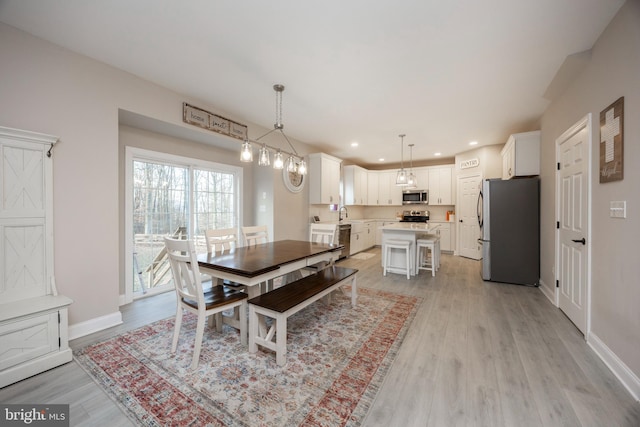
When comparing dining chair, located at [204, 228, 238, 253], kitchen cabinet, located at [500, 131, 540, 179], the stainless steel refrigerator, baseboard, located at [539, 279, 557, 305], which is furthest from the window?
baseboard, located at [539, 279, 557, 305]

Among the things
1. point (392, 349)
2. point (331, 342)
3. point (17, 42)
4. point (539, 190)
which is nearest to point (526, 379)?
point (392, 349)

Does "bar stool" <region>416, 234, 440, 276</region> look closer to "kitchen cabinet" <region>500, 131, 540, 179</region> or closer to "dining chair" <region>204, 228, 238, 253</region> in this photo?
"kitchen cabinet" <region>500, 131, 540, 179</region>

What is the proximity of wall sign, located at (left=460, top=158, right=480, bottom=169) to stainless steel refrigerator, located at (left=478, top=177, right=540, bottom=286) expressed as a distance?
194cm

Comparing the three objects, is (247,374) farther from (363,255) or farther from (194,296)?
(363,255)

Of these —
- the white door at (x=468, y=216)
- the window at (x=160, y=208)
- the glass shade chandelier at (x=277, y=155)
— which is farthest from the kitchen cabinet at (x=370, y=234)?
the glass shade chandelier at (x=277, y=155)

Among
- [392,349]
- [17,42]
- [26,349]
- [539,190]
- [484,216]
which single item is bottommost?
[392,349]

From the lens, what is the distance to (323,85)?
280 cm

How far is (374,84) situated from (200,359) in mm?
3139

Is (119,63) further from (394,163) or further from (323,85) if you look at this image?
(394,163)

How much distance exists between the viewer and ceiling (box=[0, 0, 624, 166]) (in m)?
1.75

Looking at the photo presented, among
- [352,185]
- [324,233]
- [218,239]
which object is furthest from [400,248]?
[218,239]

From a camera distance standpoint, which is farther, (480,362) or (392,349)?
(392,349)

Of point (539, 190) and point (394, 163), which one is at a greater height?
point (394, 163)

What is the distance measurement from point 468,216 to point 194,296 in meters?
5.91
